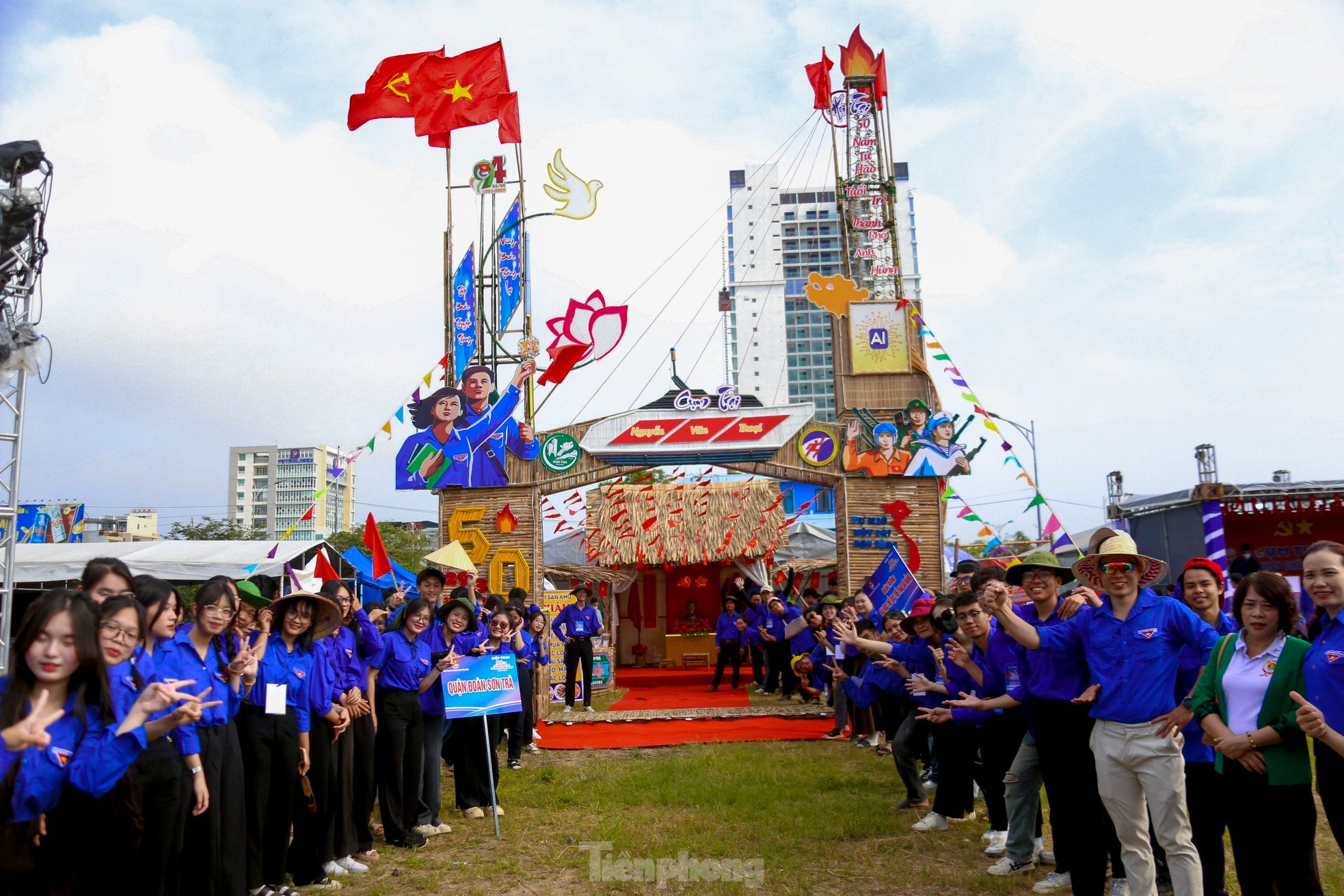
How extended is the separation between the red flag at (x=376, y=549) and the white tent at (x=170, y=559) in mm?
5394

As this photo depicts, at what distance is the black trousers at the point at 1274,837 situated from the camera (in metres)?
3.19

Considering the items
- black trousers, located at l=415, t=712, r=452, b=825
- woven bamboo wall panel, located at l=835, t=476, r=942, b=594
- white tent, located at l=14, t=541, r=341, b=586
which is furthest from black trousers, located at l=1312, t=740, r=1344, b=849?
white tent, located at l=14, t=541, r=341, b=586

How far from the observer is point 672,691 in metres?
15.1

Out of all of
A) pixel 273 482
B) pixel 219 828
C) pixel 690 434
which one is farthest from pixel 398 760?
Answer: pixel 273 482

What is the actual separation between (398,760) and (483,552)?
699 cm

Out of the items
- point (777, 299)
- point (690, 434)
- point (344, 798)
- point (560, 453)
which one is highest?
point (777, 299)

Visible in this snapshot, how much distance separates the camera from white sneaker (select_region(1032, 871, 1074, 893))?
4574 millimetres

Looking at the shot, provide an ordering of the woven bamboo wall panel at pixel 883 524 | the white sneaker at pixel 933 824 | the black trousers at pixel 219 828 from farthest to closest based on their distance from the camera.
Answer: the woven bamboo wall panel at pixel 883 524 < the white sneaker at pixel 933 824 < the black trousers at pixel 219 828

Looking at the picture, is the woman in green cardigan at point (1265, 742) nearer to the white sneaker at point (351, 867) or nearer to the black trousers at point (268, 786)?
the black trousers at point (268, 786)

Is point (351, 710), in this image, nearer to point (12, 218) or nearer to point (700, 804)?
point (700, 804)

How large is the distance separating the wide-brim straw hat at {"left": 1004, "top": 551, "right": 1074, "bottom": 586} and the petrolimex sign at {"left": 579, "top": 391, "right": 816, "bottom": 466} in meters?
8.31

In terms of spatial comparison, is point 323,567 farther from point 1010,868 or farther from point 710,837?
point 1010,868

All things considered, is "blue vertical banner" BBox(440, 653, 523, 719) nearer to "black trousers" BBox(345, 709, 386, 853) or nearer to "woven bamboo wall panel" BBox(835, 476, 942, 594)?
"black trousers" BBox(345, 709, 386, 853)

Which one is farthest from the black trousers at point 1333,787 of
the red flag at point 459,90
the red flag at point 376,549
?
the red flag at point 459,90
